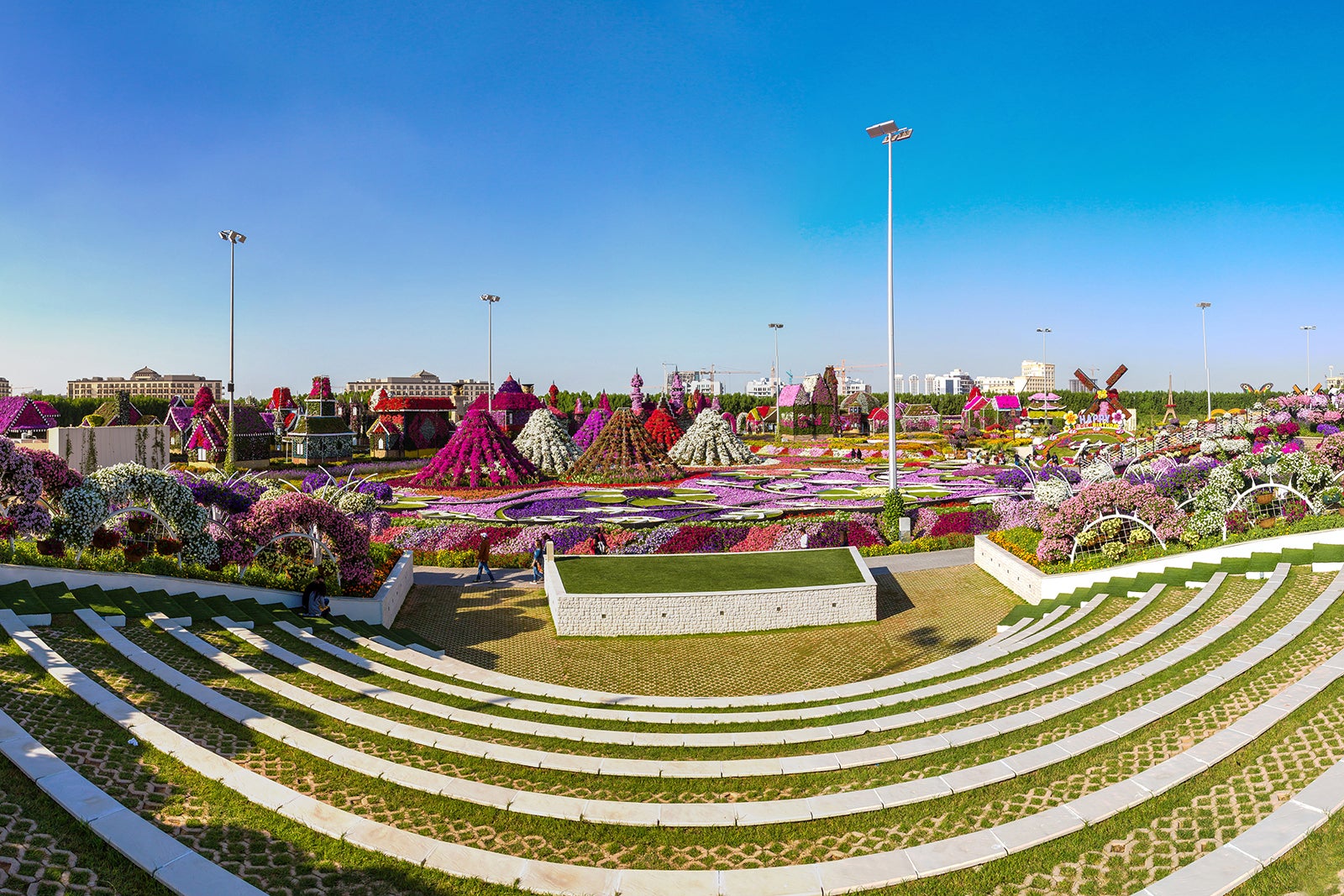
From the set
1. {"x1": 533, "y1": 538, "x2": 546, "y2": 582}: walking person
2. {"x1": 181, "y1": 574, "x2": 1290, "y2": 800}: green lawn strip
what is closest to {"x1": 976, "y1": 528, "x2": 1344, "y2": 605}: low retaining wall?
{"x1": 181, "y1": 574, "x2": 1290, "y2": 800}: green lawn strip

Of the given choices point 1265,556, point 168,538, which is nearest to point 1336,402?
point 1265,556

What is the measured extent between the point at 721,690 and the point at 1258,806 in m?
8.28

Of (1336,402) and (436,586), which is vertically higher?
(1336,402)

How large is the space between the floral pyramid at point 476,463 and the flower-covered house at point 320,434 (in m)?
18.4

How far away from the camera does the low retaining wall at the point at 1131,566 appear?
1723 centimetres

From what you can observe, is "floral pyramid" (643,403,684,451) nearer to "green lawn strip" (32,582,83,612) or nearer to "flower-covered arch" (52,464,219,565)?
"flower-covered arch" (52,464,219,565)

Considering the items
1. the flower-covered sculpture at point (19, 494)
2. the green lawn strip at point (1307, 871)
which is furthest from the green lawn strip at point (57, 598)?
the green lawn strip at point (1307, 871)

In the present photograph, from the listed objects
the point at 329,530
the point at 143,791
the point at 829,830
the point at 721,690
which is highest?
the point at 329,530

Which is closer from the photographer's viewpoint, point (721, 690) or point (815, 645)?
point (721, 690)

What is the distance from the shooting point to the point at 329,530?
17766mm

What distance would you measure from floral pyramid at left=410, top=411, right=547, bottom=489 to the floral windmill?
187 feet

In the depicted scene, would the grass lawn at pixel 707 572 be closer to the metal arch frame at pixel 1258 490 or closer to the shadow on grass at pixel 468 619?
the shadow on grass at pixel 468 619

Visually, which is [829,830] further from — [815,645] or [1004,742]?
[815,645]

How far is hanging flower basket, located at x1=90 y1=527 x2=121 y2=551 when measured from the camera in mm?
15250
